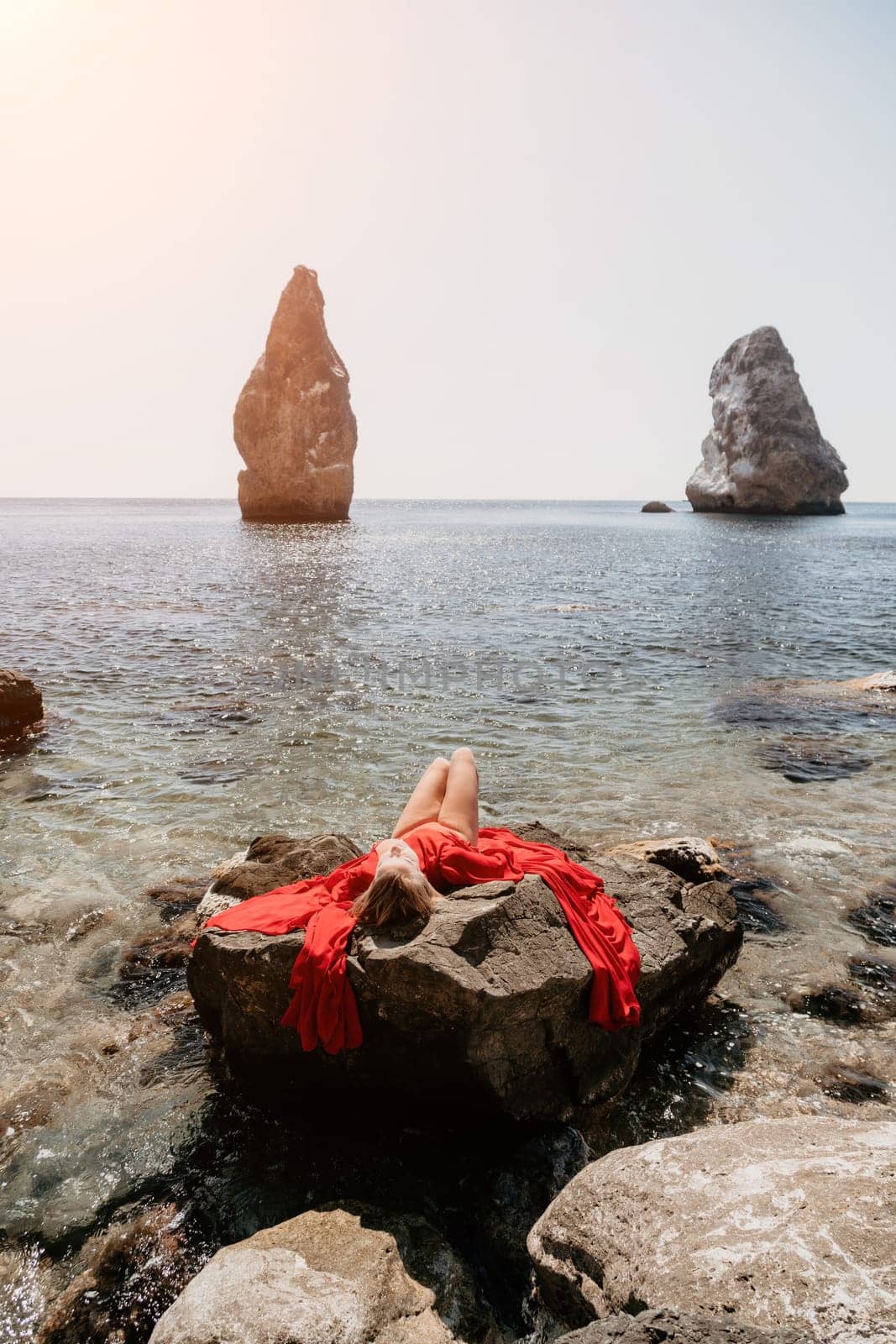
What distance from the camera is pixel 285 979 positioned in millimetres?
4730

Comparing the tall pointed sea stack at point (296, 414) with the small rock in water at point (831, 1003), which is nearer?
the small rock in water at point (831, 1003)

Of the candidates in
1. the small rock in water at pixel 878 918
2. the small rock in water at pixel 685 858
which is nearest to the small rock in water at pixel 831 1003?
the small rock in water at pixel 878 918

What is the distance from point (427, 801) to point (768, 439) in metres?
87.5

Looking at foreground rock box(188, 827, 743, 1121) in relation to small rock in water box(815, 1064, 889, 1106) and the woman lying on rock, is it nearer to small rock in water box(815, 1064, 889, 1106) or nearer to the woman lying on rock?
the woman lying on rock

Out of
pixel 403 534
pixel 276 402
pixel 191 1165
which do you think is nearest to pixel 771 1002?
pixel 191 1165

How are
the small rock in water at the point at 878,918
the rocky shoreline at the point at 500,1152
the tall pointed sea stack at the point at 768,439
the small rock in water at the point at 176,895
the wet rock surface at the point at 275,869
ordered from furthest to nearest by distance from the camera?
the tall pointed sea stack at the point at 768,439, the small rock in water at the point at 176,895, the small rock in water at the point at 878,918, the wet rock surface at the point at 275,869, the rocky shoreline at the point at 500,1152

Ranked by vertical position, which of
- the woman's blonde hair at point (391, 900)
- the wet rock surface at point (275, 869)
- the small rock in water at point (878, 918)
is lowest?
the small rock in water at point (878, 918)

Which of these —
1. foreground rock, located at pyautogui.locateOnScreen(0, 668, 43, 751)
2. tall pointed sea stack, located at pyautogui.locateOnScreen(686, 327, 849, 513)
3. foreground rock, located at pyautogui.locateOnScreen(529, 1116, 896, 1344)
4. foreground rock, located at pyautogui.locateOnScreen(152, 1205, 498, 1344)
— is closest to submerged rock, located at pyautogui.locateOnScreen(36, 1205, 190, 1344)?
foreground rock, located at pyautogui.locateOnScreen(152, 1205, 498, 1344)

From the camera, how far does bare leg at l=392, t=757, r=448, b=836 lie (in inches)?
266

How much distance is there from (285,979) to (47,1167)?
1574mm

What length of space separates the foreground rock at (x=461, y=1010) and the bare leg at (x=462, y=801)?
1.35 m

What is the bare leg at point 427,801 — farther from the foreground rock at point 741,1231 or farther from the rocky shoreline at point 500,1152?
the foreground rock at point 741,1231

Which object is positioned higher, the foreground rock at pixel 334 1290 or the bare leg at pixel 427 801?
the bare leg at pixel 427 801

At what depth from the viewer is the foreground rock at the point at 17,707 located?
39.7 ft
